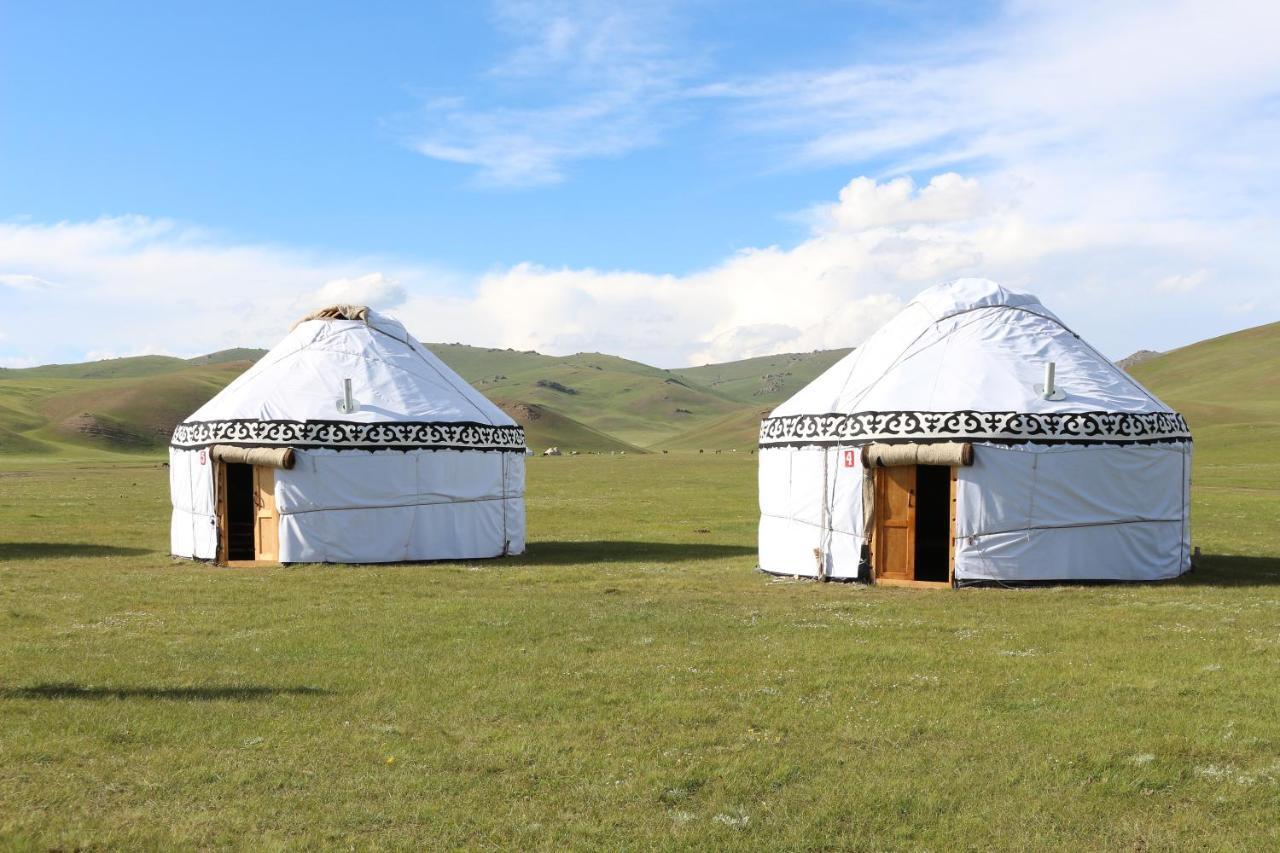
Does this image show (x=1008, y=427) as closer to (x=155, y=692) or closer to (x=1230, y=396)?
(x=155, y=692)

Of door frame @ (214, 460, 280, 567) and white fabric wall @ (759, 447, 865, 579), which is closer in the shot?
white fabric wall @ (759, 447, 865, 579)

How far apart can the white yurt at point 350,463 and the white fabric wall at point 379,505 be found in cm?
1

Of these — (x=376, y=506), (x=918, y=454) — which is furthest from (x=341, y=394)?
(x=918, y=454)

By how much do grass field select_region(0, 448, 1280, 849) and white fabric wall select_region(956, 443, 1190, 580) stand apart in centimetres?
49

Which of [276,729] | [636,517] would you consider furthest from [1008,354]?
[636,517]

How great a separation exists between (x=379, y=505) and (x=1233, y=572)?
10.4m

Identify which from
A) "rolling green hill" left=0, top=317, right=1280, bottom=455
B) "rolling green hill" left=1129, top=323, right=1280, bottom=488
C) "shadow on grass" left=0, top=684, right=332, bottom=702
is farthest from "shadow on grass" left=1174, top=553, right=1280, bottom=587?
"rolling green hill" left=0, top=317, right=1280, bottom=455

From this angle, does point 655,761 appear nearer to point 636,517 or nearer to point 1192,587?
point 1192,587

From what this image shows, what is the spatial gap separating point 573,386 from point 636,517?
153m

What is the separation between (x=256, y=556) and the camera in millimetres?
15070

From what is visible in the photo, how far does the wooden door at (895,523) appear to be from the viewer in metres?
12.5

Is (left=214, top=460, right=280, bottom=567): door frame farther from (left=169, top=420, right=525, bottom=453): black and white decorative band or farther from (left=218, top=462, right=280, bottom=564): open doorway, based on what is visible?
(left=169, top=420, right=525, bottom=453): black and white decorative band

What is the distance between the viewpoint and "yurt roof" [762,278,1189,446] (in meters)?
12.1

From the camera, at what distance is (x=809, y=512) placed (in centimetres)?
1320
